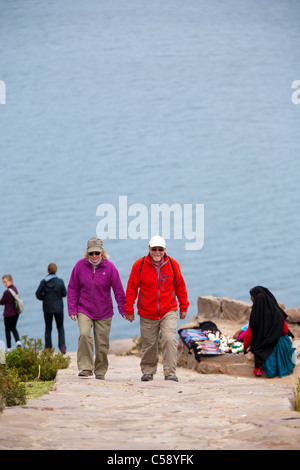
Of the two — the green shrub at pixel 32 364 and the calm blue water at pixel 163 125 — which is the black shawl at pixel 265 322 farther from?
the calm blue water at pixel 163 125

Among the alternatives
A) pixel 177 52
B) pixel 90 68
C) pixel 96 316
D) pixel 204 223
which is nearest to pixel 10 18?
pixel 90 68

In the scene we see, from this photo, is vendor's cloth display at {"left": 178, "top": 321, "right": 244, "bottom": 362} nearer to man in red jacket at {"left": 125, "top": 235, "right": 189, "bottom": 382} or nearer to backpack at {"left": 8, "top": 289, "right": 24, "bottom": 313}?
man in red jacket at {"left": 125, "top": 235, "right": 189, "bottom": 382}

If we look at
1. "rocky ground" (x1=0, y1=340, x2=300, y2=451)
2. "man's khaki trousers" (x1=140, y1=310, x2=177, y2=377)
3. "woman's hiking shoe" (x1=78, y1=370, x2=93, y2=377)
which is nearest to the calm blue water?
"woman's hiking shoe" (x1=78, y1=370, x2=93, y2=377)

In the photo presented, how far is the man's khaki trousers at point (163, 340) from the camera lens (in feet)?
22.5

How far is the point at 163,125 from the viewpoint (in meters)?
19.4

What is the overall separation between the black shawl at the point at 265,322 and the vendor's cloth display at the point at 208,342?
0.81 m

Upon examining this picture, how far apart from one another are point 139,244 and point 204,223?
1.88m

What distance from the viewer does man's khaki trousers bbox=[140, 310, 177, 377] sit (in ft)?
22.5

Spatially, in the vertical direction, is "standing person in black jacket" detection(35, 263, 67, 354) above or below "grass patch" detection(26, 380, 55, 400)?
above

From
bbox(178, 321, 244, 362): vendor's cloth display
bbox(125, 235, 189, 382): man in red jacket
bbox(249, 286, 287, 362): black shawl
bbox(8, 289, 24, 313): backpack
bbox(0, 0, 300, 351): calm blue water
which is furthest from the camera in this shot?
bbox(0, 0, 300, 351): calm blue water

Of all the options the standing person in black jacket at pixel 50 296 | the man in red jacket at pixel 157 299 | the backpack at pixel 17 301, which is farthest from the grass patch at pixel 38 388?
the backpack at pixel 17 301

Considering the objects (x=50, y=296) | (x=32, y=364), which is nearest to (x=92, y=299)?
(x=32, y=364)

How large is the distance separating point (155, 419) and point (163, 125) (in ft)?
51.5
